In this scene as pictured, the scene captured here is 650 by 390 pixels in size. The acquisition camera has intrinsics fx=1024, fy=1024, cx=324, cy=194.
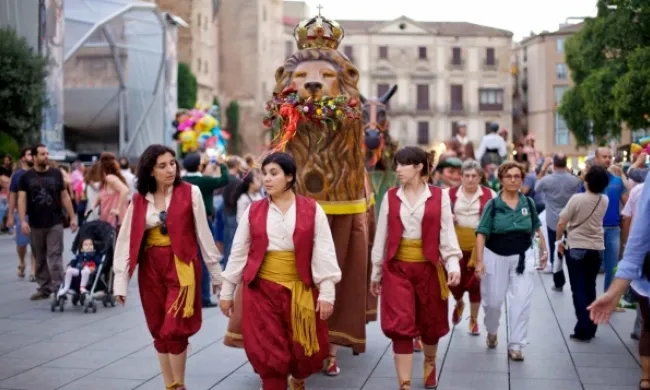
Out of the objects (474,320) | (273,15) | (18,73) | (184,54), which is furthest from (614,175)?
(273,15)

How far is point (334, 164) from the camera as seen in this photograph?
26.9ft

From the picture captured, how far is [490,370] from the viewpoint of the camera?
8336 millimetres

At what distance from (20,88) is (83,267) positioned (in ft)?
55.6

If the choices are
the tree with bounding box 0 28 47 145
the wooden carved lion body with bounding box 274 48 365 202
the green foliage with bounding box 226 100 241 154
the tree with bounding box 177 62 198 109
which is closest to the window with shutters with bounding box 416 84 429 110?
the green foliage with bounding box 226 100 241 154

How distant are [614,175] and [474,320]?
3.28 metres

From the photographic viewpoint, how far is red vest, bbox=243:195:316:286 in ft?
20.6

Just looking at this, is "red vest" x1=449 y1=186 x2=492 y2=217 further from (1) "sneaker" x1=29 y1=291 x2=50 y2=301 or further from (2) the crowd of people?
(1) "sneaker" x1=29 y1=291 x2=50 y2=301

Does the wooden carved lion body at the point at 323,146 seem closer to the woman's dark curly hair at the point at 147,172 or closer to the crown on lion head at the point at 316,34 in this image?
the crown on lion head at the point at 316,34

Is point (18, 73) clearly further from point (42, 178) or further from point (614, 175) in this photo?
point (614, 175)

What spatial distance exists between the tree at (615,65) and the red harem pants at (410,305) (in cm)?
2633

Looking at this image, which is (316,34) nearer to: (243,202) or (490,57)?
(243,202)

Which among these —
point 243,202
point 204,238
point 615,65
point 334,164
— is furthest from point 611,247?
point 615,65

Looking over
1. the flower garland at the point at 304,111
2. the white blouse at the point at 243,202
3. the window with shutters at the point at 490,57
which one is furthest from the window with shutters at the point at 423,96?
the flower garland at the point at 304,111

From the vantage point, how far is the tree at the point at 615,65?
3288 centimetres
